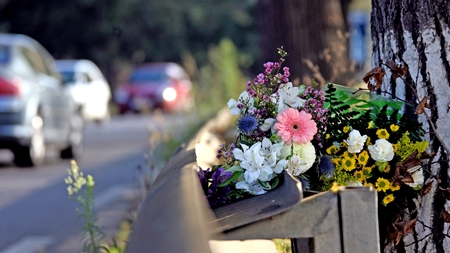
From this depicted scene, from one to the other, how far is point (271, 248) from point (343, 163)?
94 cm

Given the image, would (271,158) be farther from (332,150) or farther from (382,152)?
(382,152)

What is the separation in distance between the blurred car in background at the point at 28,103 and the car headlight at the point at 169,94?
64.0ft

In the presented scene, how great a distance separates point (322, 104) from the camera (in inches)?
132

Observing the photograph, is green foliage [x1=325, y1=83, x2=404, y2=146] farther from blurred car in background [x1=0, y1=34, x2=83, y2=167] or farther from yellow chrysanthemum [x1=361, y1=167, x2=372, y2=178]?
blurred car in background [x1=0, y1=34, x2=83, y2=167]

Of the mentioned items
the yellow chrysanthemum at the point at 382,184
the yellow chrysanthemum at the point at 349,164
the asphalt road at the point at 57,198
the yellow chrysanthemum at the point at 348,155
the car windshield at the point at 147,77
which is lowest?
the yellow chrysanthemum at the point at 382,184

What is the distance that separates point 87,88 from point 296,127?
25238 millimetres

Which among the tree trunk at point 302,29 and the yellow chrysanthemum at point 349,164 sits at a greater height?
the tree trunk at point 302,29

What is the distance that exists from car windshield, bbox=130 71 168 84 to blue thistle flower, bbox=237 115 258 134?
33.3 metres

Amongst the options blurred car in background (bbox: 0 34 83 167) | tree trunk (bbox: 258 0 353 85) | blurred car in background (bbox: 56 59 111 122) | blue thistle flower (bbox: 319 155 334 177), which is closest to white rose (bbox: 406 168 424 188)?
blue thistle flower (bbox: 319 155 334 177)

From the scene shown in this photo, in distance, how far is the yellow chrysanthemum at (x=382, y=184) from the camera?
3230mm

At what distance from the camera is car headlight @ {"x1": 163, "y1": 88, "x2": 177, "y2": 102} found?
115 ft

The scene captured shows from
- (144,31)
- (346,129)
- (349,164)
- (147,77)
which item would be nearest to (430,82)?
(346,129)

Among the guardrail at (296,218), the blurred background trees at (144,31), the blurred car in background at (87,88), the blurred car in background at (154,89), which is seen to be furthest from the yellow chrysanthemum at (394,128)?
the blurred car in background at (154,89)

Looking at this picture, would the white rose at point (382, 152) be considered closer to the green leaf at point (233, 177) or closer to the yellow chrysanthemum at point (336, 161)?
the yellow chrysanthemum at point (336, 161)
